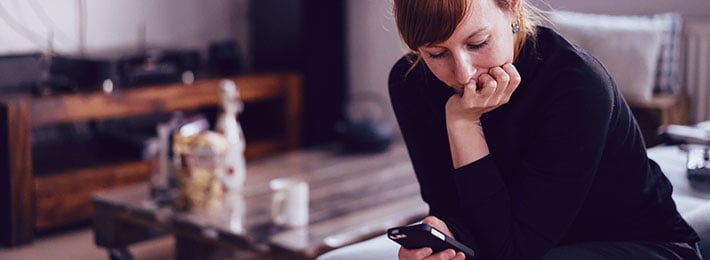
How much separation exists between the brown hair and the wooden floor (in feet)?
6.33

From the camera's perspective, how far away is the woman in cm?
118

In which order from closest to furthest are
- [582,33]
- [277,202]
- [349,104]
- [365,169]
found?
[277,202] < [365,169] < [582,33] < [349,104]

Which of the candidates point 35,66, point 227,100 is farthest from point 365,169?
point 35,66

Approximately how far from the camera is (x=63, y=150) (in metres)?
3.68

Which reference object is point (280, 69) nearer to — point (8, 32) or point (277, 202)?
point (8, 32)

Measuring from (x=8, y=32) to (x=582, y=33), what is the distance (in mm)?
2200

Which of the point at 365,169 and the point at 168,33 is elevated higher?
the point at 168,33

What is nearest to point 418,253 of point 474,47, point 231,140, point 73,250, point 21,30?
point 474,47

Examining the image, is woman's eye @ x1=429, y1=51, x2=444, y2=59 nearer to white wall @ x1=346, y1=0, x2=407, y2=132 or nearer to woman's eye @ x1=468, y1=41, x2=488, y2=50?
woman's eye @ x1=468, y1=41, x2=488, y2=50

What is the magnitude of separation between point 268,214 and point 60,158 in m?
1.45

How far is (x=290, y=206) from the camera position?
2275 mm

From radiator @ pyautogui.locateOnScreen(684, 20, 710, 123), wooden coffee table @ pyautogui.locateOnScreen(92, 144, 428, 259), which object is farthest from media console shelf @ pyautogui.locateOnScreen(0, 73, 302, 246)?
radiator @ pyautogui.locateOnScreen(684, 20, 710, 123)

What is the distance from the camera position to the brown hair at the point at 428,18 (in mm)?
1145

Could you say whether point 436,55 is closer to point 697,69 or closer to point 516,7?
point 516,7
